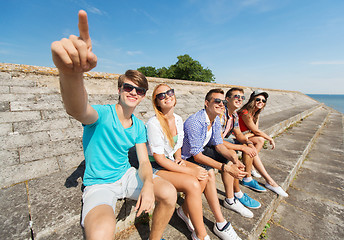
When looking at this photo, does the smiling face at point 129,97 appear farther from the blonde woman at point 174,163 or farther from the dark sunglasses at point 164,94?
the dark sunglasses at point 164,94

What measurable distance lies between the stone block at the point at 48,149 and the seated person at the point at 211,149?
71.7 inches

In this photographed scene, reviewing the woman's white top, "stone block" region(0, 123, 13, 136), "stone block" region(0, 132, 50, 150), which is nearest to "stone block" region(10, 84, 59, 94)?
"stone block" region(0, 123, 13, 136)

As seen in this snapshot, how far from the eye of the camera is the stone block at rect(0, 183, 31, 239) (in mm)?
1171

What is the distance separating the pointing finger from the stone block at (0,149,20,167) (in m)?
2.15

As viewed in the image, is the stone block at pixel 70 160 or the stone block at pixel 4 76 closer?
the stone block at pixel 70 160

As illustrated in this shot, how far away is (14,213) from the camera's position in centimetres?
133

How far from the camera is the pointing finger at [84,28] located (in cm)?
76

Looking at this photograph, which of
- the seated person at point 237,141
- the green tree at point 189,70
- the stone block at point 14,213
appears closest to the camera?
the stone block at point 14,213

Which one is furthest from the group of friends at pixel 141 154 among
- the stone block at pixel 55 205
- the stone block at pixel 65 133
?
the stone block at pixel 65 133

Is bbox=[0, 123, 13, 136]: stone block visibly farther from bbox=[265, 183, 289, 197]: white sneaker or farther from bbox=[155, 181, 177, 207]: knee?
bbox=[265, 183, 289, 197]: white sneaker

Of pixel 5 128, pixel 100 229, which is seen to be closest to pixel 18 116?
pixel 5 128

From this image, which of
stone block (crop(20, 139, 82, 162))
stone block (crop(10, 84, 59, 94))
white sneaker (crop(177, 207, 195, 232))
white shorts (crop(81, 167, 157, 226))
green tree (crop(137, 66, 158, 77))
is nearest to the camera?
white shorts (crop(81, 167, 157, 226))

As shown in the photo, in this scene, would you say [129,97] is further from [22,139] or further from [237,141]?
[237,141]

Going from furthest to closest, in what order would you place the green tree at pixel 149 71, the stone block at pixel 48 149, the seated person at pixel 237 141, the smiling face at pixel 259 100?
1. the green tree at pixel 149 71
2. the smiling face at pixel 259 100
3. the seated person at pixel 237 141
4. the stone block at pixel 48 149
